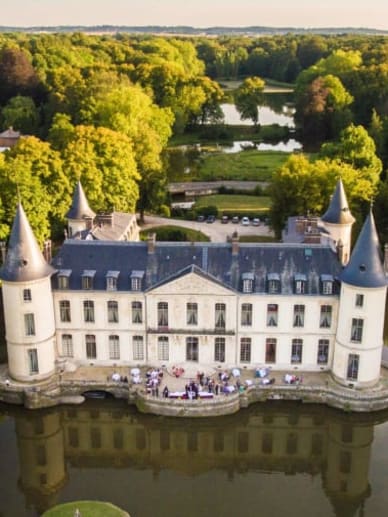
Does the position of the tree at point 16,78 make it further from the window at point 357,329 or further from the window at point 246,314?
the window at point 357,329

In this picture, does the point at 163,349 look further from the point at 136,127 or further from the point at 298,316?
the point at 136,127

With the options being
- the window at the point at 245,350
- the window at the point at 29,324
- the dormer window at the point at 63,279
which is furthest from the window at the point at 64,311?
the window at the point at 245,350

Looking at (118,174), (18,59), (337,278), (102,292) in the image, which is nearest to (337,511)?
(337,278)

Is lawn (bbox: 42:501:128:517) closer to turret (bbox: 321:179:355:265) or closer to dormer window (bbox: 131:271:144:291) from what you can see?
dormer window (bbox: 131:271:144:291)

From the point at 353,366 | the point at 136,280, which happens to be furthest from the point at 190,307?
the point at 353,366

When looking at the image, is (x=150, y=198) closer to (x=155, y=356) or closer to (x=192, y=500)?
(x=155, y=356)

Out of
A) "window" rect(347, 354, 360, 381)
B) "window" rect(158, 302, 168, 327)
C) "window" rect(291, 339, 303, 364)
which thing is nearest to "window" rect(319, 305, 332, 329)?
"window" rect(291, 339, 303, 364)
